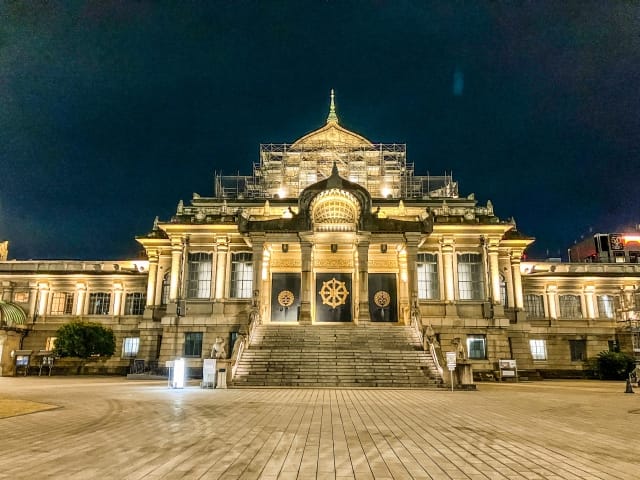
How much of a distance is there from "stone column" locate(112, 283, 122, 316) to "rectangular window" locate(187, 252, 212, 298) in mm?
10439

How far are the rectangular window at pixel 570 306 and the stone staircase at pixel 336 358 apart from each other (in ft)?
64.9

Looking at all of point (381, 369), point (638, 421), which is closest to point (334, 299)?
point (381, 369)

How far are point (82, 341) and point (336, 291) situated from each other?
19.4m

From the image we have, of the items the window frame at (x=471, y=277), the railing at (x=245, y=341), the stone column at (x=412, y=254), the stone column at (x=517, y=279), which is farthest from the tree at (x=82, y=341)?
the stone column at (x=517, y=279)

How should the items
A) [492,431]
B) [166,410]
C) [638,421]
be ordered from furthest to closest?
[166,410] → [638,421] → [492,431]

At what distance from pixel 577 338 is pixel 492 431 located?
1391 inches

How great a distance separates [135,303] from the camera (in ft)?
139

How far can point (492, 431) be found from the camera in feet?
32.3

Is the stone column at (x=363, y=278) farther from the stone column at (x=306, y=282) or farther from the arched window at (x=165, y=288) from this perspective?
the arched window at (x=165, y=288)

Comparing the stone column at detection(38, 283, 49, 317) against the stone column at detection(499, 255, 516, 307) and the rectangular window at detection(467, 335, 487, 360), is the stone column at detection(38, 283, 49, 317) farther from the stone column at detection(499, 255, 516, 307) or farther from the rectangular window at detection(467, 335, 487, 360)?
the stone column at detection(499, 255, 516, 307)

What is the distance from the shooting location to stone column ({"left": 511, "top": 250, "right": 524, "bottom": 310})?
3675 cm

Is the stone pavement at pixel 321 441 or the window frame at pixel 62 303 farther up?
the window frame at pixel 62 303

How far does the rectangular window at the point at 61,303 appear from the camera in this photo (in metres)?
42.4

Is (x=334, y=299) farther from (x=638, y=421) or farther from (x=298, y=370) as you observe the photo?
(x=638, y=421)
